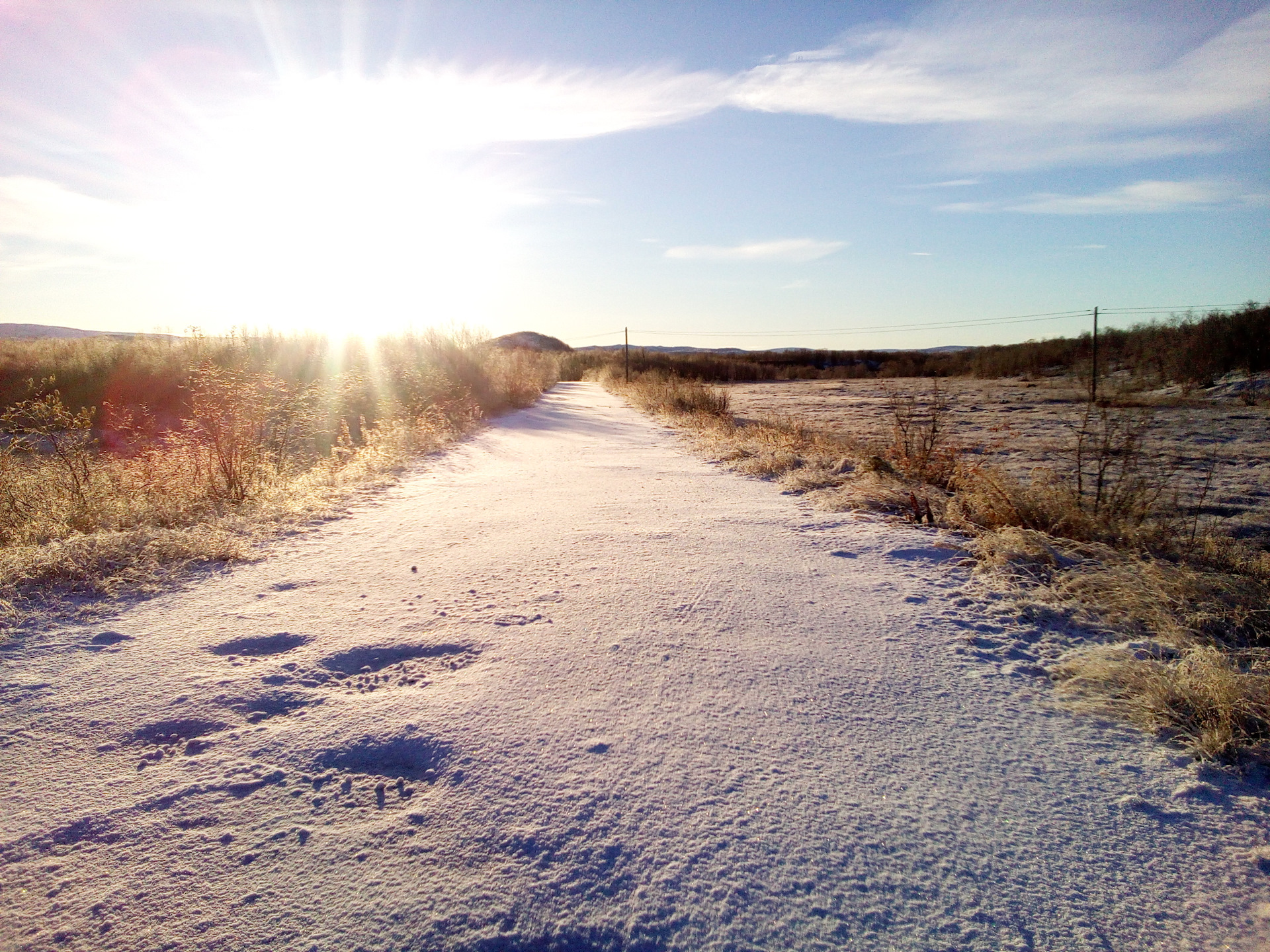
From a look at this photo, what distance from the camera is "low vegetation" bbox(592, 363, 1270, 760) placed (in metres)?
2.45

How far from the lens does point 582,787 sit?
206 centimetres

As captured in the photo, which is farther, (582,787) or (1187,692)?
(1187,692)

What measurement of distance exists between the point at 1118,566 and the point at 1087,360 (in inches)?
1038

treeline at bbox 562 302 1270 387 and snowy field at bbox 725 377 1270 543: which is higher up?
treeline at bbox 562 302 1270 387

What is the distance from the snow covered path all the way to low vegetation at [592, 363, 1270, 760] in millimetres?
296

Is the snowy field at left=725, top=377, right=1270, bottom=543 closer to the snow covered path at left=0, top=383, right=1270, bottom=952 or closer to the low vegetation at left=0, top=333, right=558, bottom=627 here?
the snow covered path at left=0, top=383, right=1270, bottom=952

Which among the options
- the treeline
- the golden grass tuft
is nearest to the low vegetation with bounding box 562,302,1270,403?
the treeline

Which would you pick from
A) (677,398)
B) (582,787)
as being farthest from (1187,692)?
(677,398)

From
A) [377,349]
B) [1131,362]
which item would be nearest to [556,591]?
[377,349]

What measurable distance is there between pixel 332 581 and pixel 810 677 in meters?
2.78

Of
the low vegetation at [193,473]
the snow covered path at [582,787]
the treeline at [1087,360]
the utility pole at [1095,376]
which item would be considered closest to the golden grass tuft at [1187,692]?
the snow covered path at [582,787]

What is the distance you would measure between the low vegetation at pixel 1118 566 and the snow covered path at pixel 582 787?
0.30m

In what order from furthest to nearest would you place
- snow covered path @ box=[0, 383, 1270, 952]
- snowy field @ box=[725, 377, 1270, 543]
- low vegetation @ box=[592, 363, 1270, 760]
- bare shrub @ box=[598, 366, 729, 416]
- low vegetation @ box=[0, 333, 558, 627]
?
bare shrub @ box=[598, 366, 729, 416], snowy field @ box=[725, 377, 1270, 543], low vegetation @ box=[0, 333, 558, 627], low vegetation @ box=[592, 363, 1270, 760], snow covered path @ box=[0, 383, 1270, 952]

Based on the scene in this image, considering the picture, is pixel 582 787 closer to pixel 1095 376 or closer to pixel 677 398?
pixel 677 398
